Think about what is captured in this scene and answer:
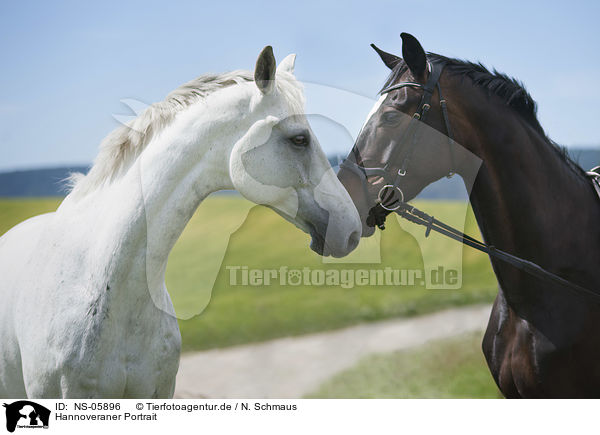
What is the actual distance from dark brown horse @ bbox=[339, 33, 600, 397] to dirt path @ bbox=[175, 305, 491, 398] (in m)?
3.10

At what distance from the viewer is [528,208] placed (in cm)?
227

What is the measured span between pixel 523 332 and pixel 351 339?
3662 millimetres

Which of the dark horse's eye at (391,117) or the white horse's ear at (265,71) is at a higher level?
the white horse's ear at (265,71)

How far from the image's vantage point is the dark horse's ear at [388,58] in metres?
2.67

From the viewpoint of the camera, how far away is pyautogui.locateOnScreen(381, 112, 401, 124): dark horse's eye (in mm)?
2361

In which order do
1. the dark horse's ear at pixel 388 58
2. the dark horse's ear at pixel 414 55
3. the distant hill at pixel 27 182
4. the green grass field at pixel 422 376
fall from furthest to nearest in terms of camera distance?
the green grass field at pixel 422 376 → the distant hill at pixel 27 182 → the dark horse's ear at pixel 388 58 → the dark horse's ear at pixel 414 55

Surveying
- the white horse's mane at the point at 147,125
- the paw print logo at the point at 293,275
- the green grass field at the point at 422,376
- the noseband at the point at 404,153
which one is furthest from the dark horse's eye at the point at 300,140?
the green grass field at the point at 422,376

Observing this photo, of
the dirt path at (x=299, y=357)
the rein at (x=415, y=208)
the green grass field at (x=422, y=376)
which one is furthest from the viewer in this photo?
the dirt path at (x=299, y=357)

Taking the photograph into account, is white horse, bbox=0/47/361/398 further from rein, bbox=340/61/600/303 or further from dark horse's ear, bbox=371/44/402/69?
dark horse's ear, bbox=371/44/402/69

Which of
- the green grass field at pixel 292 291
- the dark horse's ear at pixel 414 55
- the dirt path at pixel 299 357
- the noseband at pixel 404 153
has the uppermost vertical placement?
the dark horse's ear at pixel 414 55

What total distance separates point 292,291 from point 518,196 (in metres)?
4.14

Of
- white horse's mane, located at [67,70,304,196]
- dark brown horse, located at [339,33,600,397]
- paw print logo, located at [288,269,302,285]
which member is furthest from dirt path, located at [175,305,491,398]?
white horse's mane, located at [67,70,304,196]

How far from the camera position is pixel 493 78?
2393 mm

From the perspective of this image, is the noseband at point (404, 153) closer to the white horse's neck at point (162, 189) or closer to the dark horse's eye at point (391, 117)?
the dark horse's eye at point (391, 117)
